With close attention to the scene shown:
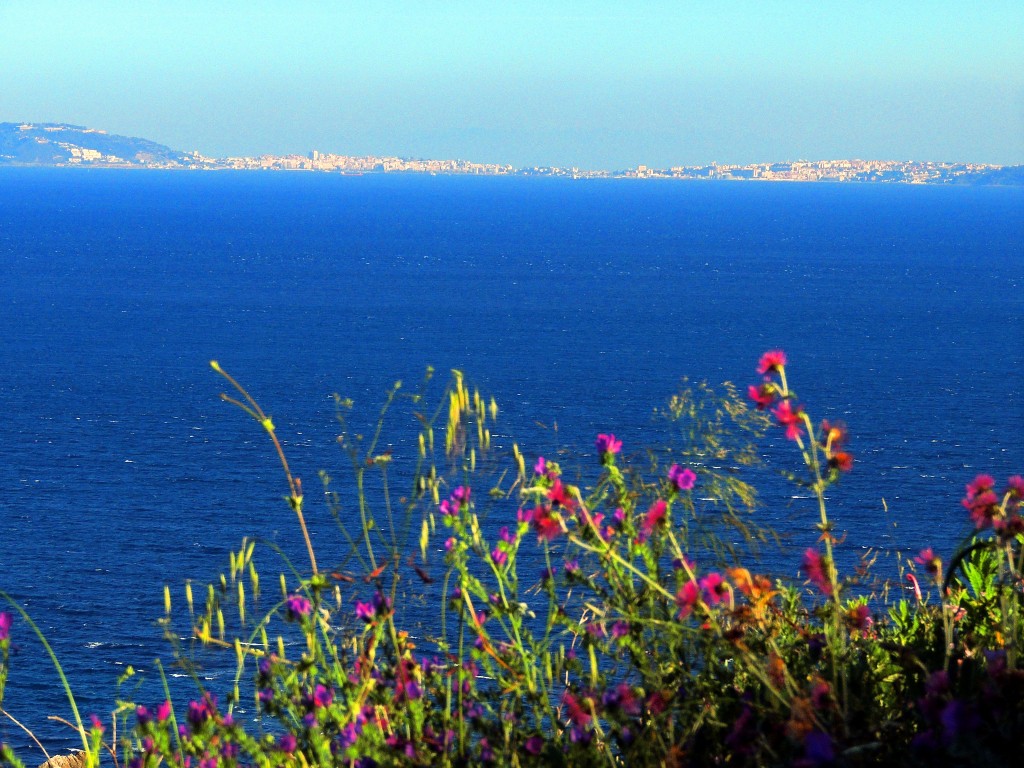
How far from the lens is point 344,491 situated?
64812 mm

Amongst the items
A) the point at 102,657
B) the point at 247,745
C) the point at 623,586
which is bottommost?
the point at 102,657

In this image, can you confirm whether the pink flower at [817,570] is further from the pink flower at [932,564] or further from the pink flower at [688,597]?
the pink flower at [932,564]

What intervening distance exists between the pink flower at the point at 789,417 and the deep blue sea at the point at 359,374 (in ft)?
54.2

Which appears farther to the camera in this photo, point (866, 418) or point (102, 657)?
point (866, 418)

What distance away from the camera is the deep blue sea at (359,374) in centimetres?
5662

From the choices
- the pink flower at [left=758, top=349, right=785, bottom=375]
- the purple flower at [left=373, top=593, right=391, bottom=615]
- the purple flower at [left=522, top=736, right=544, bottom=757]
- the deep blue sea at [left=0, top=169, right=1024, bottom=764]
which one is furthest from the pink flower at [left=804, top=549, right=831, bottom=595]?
the deep blue sea at [left=0, top=169, right=1024, bottom=764]

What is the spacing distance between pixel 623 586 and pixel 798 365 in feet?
316

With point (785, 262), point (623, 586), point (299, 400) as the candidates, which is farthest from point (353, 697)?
point (785, 262)

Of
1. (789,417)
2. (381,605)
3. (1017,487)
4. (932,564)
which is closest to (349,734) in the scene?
(381,605)

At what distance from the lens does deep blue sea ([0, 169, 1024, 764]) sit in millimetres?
56625

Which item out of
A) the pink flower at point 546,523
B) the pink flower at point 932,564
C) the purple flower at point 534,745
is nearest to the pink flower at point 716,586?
the pink flower at point 546,523

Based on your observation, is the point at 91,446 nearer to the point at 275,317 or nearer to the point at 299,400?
the point at 299,400

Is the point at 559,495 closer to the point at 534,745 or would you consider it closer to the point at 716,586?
the point at 716,586

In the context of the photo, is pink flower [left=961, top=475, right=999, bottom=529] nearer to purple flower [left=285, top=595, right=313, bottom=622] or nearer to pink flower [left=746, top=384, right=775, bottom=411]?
pink flower [left=746, top=384, right=775, bottom=411]
